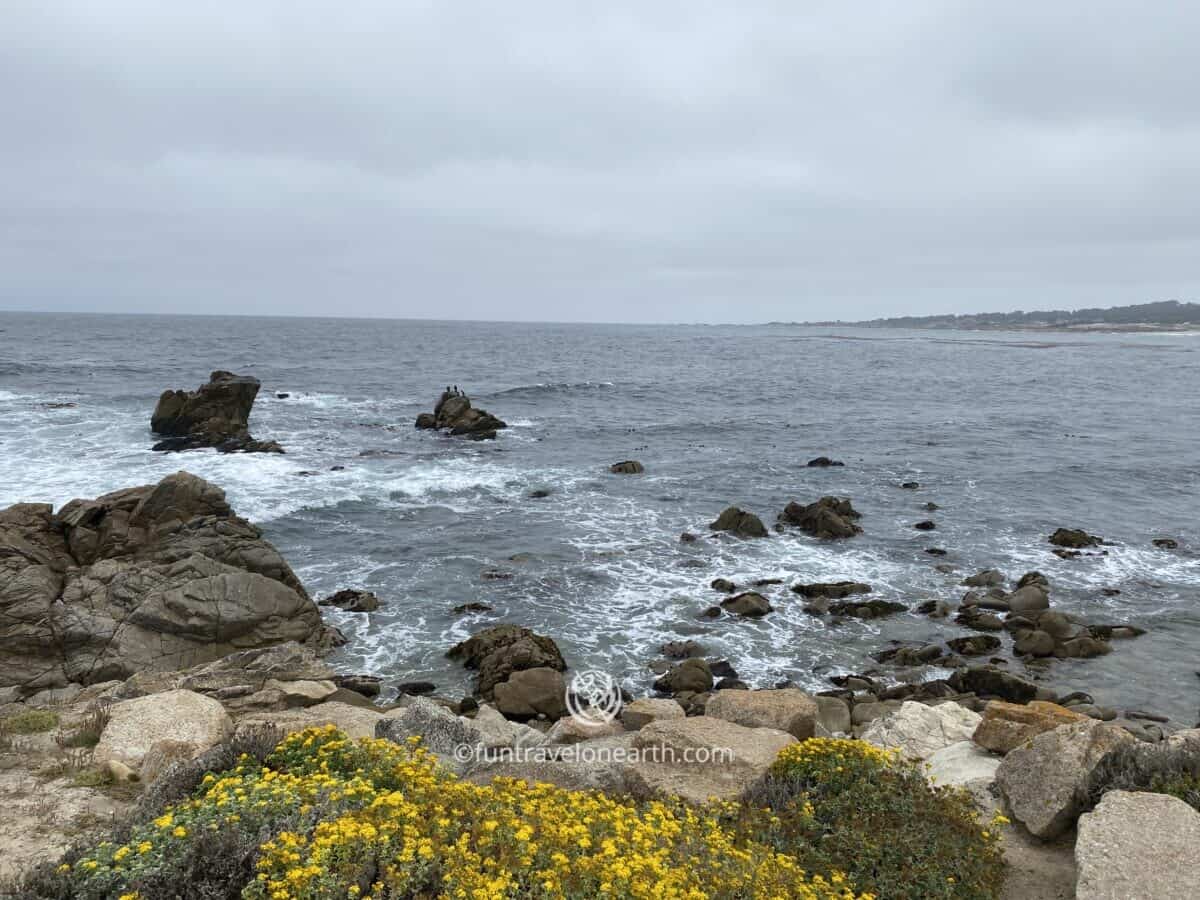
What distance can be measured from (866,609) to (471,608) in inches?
462

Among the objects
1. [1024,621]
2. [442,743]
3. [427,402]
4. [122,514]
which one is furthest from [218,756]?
[427,402]

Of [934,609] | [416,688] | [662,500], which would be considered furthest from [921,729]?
[662,500]

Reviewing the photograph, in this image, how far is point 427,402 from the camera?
6419 cm

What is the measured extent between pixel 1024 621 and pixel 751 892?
1861 cm

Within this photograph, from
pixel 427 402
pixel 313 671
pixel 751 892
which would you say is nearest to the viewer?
pixel 751 892

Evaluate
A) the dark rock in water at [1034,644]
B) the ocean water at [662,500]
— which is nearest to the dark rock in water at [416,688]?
the ocean water at [662,500]

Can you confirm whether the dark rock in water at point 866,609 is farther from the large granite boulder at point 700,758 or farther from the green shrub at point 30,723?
the green shrub at point 30,723

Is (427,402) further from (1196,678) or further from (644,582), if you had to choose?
(1196,678)

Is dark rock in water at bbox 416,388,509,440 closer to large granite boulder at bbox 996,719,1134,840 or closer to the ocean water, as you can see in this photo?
the ocean water

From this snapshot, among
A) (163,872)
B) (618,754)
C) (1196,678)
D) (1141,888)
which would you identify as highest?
(163,872)

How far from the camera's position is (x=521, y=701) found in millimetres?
16734

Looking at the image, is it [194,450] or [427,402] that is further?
[427,402]

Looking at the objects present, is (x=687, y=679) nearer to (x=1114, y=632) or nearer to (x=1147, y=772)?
(x=1147, y=772)

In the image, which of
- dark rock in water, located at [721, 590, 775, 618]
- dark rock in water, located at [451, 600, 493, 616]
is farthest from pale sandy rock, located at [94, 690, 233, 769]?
dark rock in water, located at [721, 590, 775, 618]
